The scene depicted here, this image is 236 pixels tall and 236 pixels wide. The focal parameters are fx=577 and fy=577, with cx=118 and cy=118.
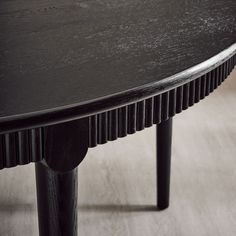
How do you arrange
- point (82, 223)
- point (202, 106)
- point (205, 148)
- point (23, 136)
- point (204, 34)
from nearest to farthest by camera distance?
point (23, 136) → point (204, 34) → point (82, 223) → point (205, 148) → point (202, 106)

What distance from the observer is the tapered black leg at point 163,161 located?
4.15 feet

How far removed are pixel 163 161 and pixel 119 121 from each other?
2.30 feet

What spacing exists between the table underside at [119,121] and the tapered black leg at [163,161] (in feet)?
1.78

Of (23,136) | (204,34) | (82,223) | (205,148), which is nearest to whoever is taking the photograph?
(23,136)

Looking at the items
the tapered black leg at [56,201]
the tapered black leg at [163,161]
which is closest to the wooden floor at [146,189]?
the tapered black leg at [163,161]

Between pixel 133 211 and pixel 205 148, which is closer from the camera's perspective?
pixel 133 211

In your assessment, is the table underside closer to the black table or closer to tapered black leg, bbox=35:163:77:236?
the black table

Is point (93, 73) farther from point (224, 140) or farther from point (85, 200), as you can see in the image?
point (224, 140)

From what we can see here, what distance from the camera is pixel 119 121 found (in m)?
0.62

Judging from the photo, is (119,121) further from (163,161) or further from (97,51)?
(163,161)

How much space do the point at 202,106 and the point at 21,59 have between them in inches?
50.6

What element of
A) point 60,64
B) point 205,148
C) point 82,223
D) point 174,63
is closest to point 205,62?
point 174,63

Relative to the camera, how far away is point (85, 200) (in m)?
1.39

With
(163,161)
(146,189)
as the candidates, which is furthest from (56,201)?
(146,189)
